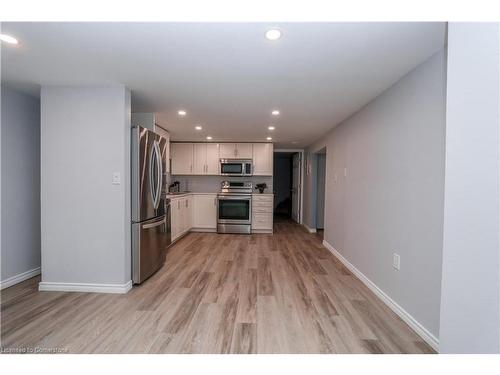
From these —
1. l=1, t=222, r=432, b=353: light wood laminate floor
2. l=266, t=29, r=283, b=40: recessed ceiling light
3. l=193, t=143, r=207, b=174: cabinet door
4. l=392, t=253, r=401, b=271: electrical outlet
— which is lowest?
l=1, t=222, r=432, b=353: light wood laminate floor

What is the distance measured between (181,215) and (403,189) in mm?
3871

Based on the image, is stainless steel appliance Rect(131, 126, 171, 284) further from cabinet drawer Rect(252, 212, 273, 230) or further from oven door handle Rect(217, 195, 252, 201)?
cabinet drawer Rect(252, 212, 273, 230)

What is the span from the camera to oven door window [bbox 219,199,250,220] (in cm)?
515

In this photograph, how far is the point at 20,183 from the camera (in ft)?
8.70

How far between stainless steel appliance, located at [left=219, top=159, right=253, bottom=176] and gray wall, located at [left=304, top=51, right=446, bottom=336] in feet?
8.49

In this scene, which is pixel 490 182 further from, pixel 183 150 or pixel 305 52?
pixel 183 150

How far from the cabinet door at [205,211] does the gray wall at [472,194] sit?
470cm

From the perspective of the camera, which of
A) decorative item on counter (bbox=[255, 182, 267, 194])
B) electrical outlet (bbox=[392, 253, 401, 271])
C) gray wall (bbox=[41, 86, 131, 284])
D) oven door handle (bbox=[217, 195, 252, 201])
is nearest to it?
electrical outlet (bbox=[392, 253, 401, 271])

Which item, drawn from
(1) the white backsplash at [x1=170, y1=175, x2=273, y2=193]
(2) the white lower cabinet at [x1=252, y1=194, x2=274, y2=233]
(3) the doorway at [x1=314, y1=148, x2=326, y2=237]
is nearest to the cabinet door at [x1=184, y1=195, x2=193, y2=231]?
(1) the white backsplash at [x1=170, y1=175, x2=273, y2=193]

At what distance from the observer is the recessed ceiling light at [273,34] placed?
4.70 feet

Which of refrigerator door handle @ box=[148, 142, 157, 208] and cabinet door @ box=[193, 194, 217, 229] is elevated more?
refrigerator door handle @ box=[148, 142, 157, 208]

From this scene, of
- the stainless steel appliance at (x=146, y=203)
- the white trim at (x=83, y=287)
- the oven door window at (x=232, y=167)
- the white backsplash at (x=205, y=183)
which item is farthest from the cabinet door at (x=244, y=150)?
the white trim at (x=83, y=287)

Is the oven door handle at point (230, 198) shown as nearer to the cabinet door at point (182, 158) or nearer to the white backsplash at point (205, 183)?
the white backsplash at point (205, 183)
